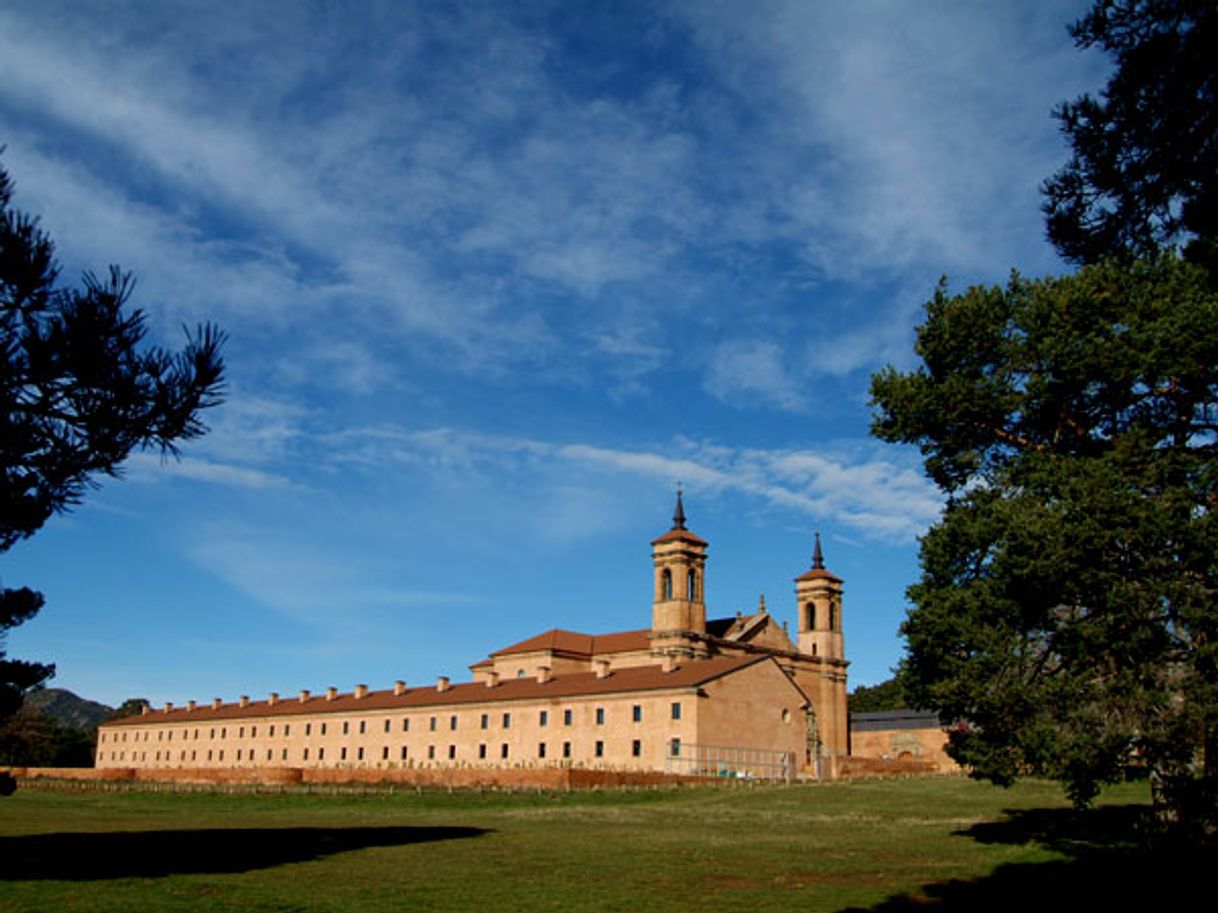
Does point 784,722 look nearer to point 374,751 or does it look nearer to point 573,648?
point 573,648

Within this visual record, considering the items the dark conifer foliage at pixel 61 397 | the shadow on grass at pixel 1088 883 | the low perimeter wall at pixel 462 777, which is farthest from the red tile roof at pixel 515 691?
the dark conifer foliage at pixel 61 397

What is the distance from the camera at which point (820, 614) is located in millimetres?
86750

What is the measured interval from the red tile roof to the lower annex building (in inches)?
6.4

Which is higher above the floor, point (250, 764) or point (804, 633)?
point (804, 633)

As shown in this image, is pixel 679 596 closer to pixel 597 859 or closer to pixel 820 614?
pixel 820 614

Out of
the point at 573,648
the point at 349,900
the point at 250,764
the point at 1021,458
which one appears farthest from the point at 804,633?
the point at 349,900

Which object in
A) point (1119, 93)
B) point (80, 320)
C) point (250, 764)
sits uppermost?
point (1119, 93)

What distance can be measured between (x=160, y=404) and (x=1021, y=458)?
1648cm

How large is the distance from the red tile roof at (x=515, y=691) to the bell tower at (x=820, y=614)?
19.6 metres

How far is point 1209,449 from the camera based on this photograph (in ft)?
65.3

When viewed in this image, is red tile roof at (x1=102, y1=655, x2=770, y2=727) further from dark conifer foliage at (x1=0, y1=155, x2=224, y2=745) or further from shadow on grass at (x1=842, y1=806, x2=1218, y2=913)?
dark conifer foliage at (x1=0, y1=155, x2=224, y2=745)

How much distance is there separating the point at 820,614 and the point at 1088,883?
72885 mm

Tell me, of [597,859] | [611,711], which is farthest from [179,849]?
[611,711]

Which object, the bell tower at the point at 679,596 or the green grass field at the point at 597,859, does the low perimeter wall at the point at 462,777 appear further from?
the bell tower at the point at 679,596
